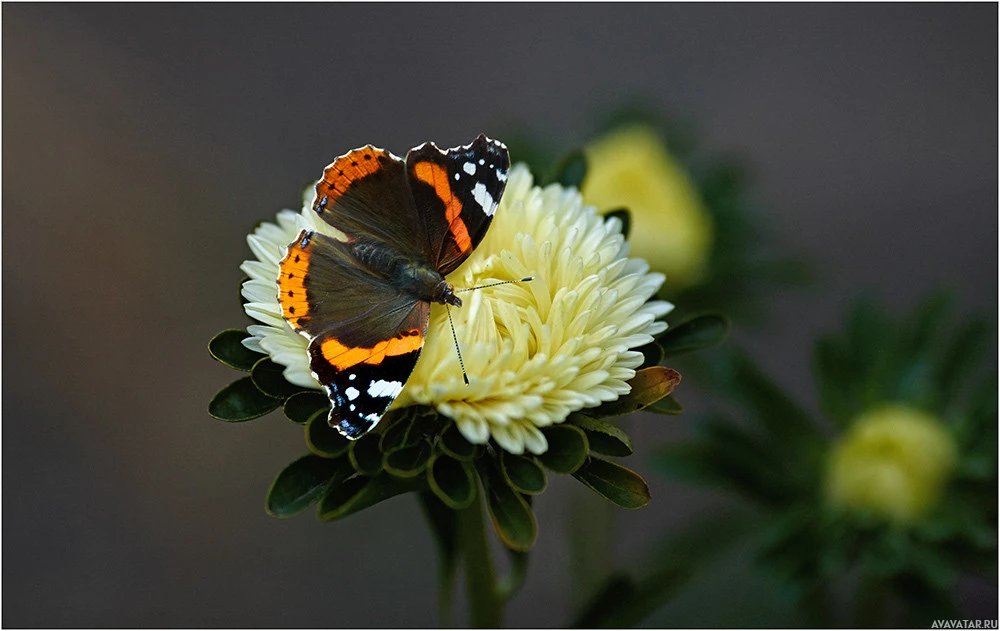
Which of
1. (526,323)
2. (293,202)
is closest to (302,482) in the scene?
(526,323)

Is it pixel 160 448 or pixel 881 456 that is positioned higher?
pixel 881 456

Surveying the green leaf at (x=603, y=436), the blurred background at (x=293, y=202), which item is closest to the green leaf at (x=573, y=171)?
the green leaf at (x=603, y=436)

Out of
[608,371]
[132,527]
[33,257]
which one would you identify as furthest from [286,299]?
[33,257]

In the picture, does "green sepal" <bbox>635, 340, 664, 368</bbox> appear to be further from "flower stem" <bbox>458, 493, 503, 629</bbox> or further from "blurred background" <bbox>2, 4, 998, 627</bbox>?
"blurred background" <bbox>2, 4, 998, 627</bbox>

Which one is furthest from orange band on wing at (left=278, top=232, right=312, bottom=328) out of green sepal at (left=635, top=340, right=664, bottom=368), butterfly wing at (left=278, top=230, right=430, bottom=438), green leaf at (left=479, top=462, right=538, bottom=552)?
green sepal at (left=635, top=340, right=664, bottom=368)

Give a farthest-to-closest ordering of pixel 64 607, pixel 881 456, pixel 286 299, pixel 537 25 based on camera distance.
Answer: pixel 537 25 → pixel 64 607 → pixel 881 456 → pixel 286 299

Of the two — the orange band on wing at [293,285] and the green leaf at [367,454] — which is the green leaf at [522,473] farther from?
the orange band on wing at [293,285]

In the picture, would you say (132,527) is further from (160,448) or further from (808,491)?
(808,491)
